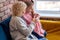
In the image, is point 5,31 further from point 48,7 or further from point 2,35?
point 48,7

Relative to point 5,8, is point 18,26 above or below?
below

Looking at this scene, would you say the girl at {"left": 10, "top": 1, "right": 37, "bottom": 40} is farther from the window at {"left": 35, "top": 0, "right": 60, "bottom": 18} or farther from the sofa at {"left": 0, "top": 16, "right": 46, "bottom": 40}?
the window at {"left": 35, "top": 0, "right": 60, "bottom": 18}

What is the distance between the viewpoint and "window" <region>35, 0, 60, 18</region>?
335 centimetres

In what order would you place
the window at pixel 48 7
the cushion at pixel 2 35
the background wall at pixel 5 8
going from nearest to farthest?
the cushion at pixel 2 35 → the background wall at pixel 5 8 → the window at pixel 48 7

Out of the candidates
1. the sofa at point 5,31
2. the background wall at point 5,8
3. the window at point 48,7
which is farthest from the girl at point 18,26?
the window at point 48,7

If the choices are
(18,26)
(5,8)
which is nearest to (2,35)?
(18,26)

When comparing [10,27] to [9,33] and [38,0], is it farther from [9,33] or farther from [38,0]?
[38,0]

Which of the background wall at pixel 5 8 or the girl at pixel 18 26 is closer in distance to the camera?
the girl at pixel 18 26

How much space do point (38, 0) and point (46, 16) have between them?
43cm

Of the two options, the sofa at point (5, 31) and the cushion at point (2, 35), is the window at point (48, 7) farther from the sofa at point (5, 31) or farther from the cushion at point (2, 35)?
the cushion at point (2, 35)

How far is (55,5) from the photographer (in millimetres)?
3367

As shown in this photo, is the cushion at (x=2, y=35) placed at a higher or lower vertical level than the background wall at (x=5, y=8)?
lower

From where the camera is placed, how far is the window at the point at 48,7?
3.35 metres

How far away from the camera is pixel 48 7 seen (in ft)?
11.2
